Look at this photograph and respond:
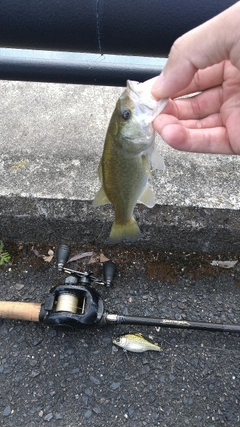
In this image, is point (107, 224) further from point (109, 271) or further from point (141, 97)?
point (141, 97)

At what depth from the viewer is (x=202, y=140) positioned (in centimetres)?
195

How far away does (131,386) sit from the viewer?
2.34 metres

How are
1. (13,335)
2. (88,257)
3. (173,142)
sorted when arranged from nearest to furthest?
1. (173,142)
2. (13,335)
3. (88,257)

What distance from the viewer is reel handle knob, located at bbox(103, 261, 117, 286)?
2594mm

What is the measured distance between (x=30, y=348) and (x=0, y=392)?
0.31 m

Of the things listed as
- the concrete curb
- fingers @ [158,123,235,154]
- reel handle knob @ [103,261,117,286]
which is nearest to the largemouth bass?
fingers @ [158,123,235,154]

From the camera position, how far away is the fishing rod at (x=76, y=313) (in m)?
2.28

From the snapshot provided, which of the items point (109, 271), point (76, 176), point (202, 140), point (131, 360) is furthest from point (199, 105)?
point (131, 360)

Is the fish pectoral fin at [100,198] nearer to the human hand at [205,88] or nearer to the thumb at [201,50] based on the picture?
the human hand at [205,88]

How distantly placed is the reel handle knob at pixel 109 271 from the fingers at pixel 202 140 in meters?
1.08

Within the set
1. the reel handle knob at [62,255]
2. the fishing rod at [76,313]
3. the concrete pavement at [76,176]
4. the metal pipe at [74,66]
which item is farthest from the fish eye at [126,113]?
the reel handle knob at [62,255]

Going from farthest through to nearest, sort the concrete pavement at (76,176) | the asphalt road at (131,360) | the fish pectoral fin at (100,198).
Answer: the concrete pavement at (76,176) < the asphalt road at (131,360) < the fish pectoral fin at (100,198)

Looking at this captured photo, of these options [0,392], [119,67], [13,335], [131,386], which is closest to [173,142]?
[119,67]

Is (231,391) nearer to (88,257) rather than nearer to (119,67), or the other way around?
(88,257)
